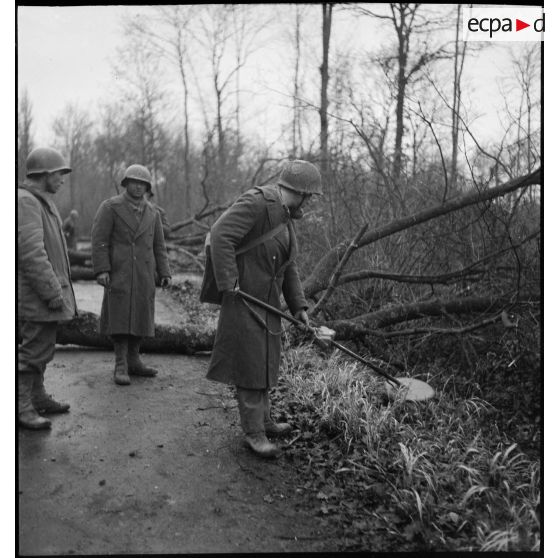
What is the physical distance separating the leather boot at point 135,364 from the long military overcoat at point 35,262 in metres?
1.66

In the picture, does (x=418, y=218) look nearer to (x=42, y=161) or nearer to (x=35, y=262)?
(x=42, y=161)

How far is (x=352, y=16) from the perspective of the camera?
17.4 ft

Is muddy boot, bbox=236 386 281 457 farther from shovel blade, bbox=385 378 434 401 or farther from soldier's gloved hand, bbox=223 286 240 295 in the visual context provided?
shovel blade, bbox=385 378 434 401

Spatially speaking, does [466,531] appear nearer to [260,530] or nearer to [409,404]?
[260,530]

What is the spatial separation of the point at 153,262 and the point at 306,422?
2293 mm

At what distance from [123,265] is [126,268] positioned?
41 mm

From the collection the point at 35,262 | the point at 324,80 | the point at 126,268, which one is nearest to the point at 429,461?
the point at 35,262

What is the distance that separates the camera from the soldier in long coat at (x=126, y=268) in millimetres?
5336

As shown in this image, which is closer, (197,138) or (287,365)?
(287,365)

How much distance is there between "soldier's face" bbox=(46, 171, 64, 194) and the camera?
155 inches

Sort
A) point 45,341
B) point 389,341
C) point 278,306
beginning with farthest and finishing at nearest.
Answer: point 389,341, point 278,306, point 45,341

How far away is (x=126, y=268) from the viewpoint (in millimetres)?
5426

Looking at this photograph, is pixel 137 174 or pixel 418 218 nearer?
pixel 137 174

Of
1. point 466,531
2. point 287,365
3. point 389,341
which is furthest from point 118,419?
point 389,341
